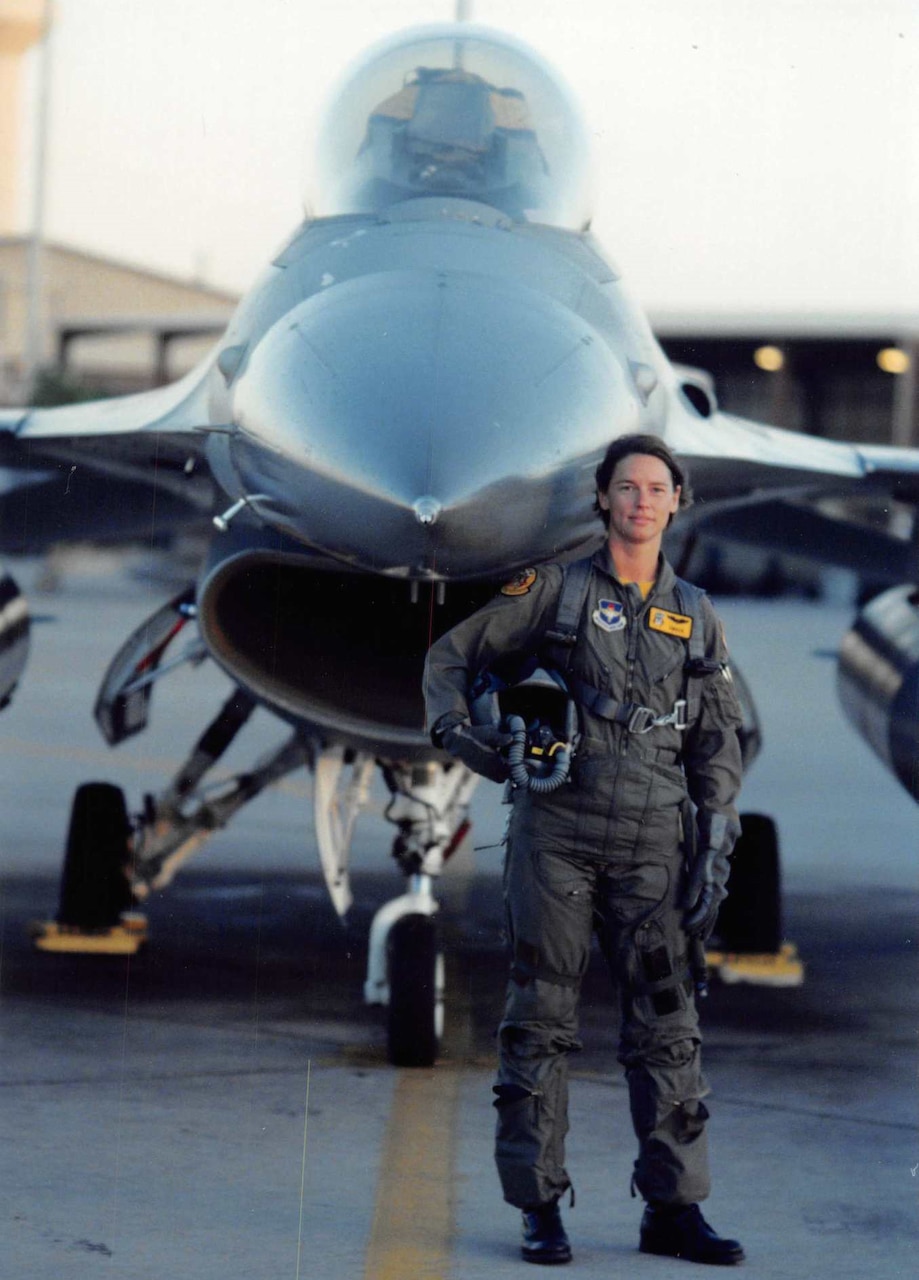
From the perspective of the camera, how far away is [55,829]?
480 inches

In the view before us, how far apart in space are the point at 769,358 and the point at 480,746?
4178 centimetres

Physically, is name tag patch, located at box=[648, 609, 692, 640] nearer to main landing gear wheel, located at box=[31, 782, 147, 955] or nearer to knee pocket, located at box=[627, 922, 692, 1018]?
knee pocket, located at box=[627, 922, 692, 1018]

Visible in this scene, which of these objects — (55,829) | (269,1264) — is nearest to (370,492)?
(269,1264)

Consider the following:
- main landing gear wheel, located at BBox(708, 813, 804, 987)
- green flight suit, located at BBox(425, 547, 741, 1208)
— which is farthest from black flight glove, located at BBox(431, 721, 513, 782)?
main landing gear wheel, located at BBox(708, 813, 804, 987)

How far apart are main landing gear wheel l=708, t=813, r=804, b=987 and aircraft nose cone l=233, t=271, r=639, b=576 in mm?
2986

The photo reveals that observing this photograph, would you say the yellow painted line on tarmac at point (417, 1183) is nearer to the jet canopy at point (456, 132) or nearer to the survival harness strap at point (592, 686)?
the survival harness strap at point (592, 686)

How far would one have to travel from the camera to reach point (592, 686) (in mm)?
4617

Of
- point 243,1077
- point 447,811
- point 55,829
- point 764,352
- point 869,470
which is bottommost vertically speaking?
point 764,352

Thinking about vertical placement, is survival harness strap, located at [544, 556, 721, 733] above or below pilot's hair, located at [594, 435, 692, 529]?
below

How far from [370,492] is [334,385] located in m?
0.36

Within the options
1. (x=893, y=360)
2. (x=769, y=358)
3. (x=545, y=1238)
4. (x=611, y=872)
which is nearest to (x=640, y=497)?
(x=611, y=872)

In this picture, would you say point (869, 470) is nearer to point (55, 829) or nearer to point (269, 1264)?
point (269, 1264)

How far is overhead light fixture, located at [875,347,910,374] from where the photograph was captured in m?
41.9

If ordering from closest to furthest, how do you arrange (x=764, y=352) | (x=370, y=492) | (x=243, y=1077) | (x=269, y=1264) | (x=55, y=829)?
1. (x=269, y=1264)
2. (x=370, y=492)
3. (x=243, y=1077)
4. (x=55, y=829)
5. (x=764, y=352)
